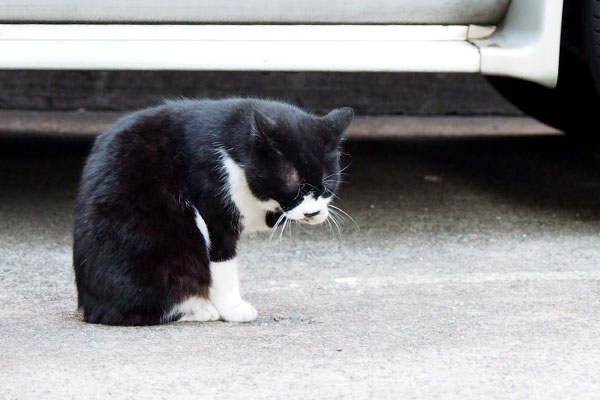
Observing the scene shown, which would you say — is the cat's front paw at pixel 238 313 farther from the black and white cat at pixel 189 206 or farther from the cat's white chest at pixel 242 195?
the cat's white chest at pixel 242 195

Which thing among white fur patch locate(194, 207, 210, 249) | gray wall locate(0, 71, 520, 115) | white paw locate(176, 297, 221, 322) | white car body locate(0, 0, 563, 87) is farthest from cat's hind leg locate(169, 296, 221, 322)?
gray wall locate(0, 71, 520, 115)

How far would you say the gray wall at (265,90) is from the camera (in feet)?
23.0

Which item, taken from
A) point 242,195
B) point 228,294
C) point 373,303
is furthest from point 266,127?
point 373,303

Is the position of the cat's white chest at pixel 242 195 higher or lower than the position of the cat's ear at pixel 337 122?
lower

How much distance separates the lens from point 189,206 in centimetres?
274

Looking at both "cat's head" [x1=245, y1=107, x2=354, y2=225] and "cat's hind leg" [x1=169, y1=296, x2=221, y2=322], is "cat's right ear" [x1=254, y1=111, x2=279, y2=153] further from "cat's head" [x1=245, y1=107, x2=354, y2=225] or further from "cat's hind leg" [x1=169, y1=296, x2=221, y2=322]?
"cat's hind leg" [x1=169, y1=296, x2=221, y2=322]

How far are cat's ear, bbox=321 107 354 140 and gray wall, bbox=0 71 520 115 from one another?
13.7 feet

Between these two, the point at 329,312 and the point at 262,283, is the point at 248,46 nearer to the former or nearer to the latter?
the point at 262,283

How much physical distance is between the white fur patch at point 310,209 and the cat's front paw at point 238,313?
0.32m

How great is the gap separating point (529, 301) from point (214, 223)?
3.28ft

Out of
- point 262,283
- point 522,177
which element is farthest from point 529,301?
point 522,177

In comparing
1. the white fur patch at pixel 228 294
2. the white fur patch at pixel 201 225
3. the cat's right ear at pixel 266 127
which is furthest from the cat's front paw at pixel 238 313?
the cat's right ear at pixel 266 127

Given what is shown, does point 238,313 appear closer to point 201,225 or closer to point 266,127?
point 201,225

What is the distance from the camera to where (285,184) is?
2.64m
